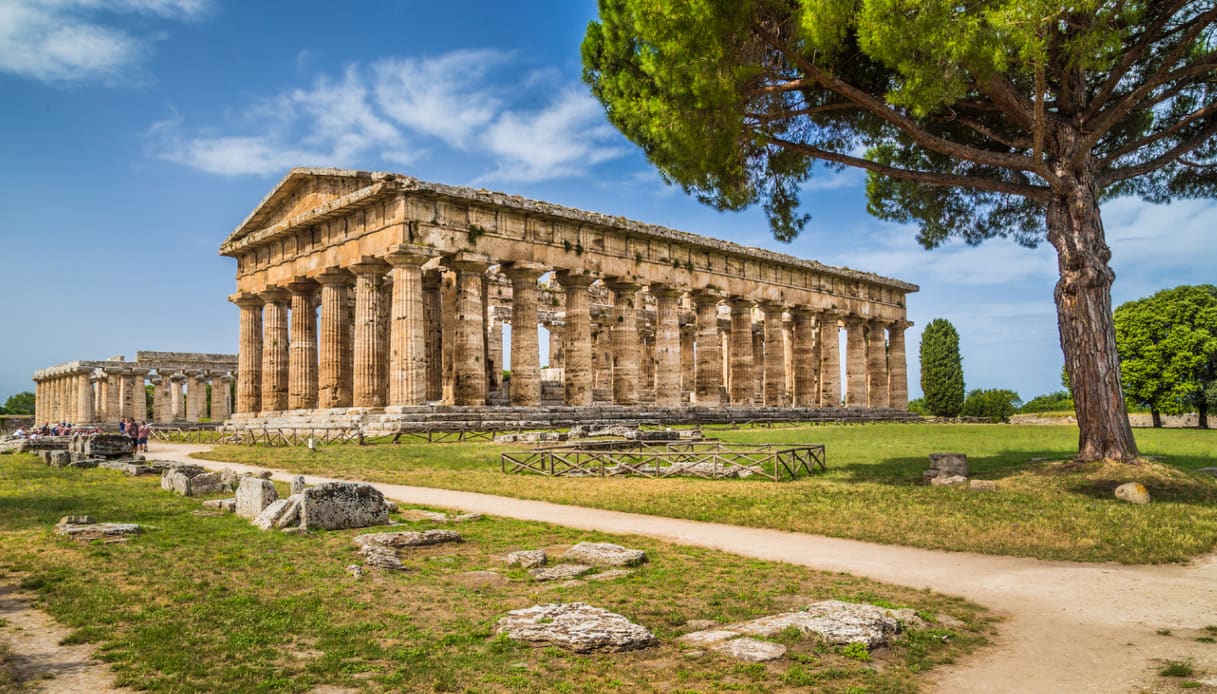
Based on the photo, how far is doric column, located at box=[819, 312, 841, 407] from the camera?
161ft

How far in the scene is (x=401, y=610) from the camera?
702 cm

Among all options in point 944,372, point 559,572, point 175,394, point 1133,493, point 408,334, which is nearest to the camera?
point 559,572

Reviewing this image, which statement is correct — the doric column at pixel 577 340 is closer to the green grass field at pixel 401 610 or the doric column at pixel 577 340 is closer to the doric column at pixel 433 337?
the doric column at pixel 433 337

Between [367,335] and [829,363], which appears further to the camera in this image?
[829,363]

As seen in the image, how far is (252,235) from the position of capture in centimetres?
3766

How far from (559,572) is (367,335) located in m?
25.2

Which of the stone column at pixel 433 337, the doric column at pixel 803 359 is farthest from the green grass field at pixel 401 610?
the doric column at pixel 803 359

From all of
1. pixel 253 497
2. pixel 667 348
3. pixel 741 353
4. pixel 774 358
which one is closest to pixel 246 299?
pixel 667 348

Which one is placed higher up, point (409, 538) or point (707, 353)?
point (707, 353)

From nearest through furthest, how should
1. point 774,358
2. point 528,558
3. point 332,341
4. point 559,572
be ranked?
point 559,572 < point 528,558 < point 332,341 < point 774,358

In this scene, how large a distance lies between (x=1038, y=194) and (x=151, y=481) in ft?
64.2

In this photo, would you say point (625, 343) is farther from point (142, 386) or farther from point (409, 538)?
point (142, 386)

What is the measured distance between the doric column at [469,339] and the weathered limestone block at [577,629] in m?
25.4

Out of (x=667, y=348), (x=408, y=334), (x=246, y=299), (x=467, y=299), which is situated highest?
(x=246, y=299)
